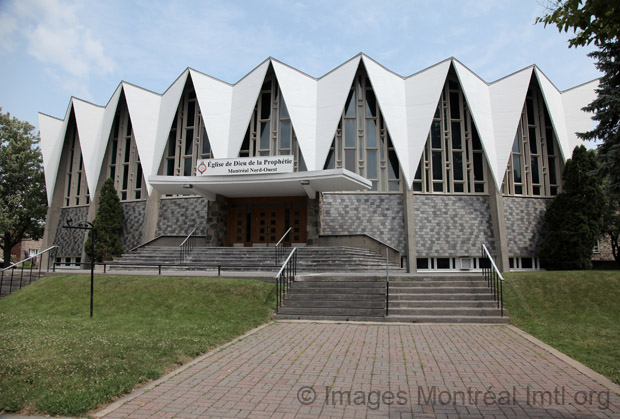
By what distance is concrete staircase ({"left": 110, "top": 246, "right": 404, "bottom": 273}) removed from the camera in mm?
15547

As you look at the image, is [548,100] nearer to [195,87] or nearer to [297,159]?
[297,159]

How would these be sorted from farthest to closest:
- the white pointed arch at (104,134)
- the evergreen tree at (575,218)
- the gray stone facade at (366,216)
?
the white pointed arch at (104,134)
the gray stone facade at (366,216)
the evergreen tree at (575,218)

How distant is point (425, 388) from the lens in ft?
15.1

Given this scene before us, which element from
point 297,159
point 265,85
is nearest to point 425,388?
point 297,159

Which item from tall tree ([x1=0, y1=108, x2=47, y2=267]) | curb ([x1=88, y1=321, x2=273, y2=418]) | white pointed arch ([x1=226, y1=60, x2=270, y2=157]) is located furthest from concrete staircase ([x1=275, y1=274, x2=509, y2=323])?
tall tree ([x1=0, y1=108, x2=47, y2=267])

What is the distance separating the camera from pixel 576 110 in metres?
23.1

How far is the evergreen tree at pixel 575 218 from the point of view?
19125mm

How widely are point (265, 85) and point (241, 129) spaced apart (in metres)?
3.46

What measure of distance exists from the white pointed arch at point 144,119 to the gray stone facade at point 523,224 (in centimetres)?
2044

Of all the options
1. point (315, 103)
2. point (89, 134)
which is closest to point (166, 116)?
point (89, 134)

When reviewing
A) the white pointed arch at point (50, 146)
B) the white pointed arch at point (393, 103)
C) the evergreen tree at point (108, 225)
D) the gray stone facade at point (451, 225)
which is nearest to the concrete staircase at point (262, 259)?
the gray stone facade at point (451, 225)

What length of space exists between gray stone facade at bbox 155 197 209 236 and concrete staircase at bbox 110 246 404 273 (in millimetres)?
3488

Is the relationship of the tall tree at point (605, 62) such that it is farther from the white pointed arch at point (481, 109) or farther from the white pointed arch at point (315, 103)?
the white pointed arch at point (315, 103)

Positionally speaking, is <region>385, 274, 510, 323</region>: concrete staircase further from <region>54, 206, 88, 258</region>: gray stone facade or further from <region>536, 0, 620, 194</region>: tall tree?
<region>54, 206, 88, 258</region>: gray stone facade
